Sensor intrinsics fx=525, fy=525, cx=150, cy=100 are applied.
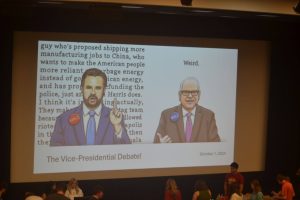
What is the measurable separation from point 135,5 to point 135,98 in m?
1.66

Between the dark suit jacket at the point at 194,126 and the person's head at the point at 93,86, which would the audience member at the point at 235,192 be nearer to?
the dark suit jacket at the point at 194,126

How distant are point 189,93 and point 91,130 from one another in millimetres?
1816

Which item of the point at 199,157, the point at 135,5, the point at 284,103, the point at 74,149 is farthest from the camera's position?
the point at 284,103

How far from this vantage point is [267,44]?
383 inches

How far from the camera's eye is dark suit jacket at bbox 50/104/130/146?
834 cm

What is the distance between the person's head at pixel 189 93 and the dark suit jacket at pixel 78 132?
116 centimetres

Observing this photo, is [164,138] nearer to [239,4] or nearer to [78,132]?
[78,132]

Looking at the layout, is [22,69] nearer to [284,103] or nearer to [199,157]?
[199,157]

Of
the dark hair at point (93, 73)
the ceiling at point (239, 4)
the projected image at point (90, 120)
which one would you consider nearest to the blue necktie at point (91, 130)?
the projected image at point (90, 120)

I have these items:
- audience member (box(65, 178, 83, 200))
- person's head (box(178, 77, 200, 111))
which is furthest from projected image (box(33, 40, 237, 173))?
audience member (box(65, 178, 83, 200))

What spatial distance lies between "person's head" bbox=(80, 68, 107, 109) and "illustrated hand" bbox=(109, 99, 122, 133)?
26 cm

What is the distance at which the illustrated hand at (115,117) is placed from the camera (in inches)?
339

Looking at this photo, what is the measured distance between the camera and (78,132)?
8453mm

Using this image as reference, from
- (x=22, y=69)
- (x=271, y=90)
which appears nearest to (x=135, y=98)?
(x=22, y=69)
